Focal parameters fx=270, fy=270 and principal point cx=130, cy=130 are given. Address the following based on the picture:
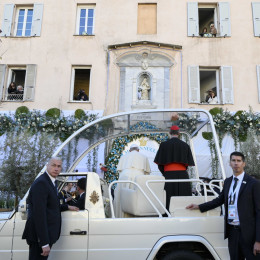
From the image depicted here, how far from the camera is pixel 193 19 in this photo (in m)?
14.6

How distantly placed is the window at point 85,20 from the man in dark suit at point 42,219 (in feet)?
42.8

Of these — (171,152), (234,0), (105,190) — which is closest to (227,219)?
(171,152)

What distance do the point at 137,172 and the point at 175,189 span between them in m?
1.07

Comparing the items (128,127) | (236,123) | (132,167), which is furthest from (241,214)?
(236,123)

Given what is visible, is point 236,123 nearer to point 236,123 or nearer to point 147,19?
point 236,123

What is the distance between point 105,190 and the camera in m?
5.12

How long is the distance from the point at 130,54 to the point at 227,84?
525 cm

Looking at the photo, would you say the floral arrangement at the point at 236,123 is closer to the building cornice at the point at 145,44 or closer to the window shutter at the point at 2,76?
the building cornice at the point at 145,44

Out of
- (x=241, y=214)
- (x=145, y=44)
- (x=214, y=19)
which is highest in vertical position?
(x=214, y=19)

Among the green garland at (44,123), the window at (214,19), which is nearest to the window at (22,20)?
the green garland at (44,123)

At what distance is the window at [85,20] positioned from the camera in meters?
15.2

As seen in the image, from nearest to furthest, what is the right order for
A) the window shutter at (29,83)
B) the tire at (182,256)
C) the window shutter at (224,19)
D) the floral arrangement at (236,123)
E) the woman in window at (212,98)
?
the tire at (182,256) → the floral arrangement at (236,123) → the woman in window at (212,98) → the window shutter at (29,83) → the window shutter at (224,19)

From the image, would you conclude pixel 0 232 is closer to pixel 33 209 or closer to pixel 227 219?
pixel 33 209

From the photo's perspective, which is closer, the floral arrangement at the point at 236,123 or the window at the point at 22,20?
the floral arrangement at the point at 236,123
